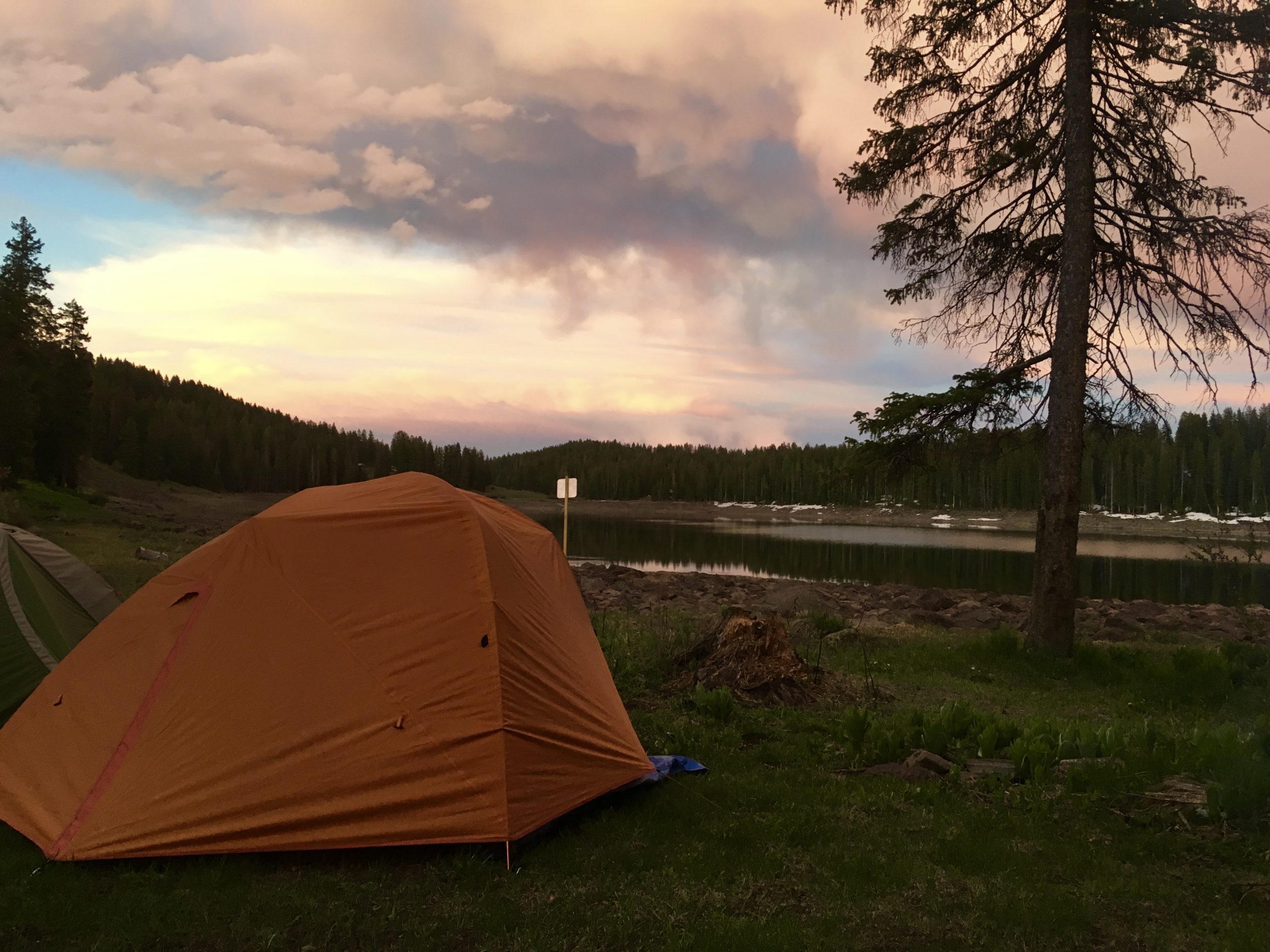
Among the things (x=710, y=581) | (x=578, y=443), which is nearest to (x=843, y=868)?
(x=710, y=581)

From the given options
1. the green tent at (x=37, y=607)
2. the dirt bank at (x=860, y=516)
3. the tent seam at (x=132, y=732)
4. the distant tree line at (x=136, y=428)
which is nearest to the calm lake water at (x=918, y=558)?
the dirt bank at (x=860, y=516)

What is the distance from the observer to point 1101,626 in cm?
1592

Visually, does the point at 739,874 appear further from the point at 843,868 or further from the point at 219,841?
the point at 219,841

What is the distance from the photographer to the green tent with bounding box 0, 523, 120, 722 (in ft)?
22.5

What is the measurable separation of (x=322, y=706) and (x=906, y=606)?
17.4 metres

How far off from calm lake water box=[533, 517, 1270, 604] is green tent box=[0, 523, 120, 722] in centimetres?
1278

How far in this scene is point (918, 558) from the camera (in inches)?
1672

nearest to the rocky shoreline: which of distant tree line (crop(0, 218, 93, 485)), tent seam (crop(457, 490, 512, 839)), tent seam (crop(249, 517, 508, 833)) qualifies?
tent seam (crop(457, 490, 512, 839))

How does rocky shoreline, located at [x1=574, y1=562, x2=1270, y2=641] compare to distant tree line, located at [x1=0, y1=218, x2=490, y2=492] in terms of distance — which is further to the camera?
distant tree line, located at [x1=0, y1=218, x2=490, y2=492]

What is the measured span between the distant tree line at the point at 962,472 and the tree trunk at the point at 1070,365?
3.57 feet

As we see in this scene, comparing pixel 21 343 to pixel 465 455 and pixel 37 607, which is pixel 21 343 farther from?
pixel 465 455

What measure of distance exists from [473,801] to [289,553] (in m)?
2.09

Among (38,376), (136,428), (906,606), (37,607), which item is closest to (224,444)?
(136,428)

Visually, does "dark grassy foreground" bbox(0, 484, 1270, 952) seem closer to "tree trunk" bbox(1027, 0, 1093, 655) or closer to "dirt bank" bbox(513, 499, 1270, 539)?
"tree trunk" bbox(1027, 0, 1093, 655)
